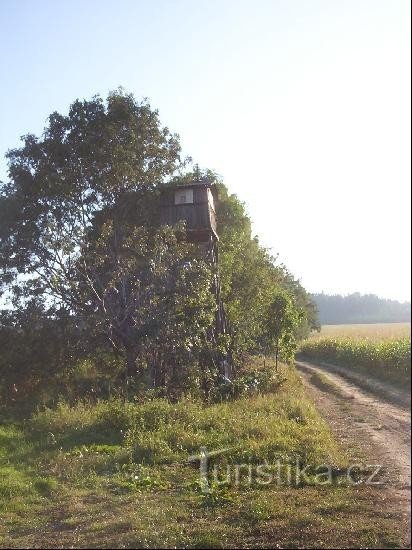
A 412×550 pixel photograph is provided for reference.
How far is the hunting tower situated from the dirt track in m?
4.99

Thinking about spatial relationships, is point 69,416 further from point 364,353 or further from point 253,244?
point 253,244

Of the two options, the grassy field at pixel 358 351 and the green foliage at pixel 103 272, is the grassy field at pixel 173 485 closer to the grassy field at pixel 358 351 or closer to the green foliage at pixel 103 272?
the grassy field at pixel 358 351

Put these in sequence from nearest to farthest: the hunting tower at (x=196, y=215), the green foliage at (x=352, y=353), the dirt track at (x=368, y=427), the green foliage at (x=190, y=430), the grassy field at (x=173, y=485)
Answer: the grassy field at (x=173, y=485) → the dirt track at (x=368, y=427) → the green foliage at (x=190, y=430) → the green foliage at (x=352, y=353) → the hunting tower at (x=196, y=215)

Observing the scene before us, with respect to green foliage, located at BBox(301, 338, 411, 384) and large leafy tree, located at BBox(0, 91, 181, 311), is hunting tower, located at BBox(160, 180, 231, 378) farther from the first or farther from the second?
A: green foliage, located at BBox(301, 338, 411, 384)

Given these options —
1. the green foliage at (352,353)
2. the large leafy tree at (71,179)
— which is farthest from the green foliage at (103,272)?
the green foliage at (352,353)

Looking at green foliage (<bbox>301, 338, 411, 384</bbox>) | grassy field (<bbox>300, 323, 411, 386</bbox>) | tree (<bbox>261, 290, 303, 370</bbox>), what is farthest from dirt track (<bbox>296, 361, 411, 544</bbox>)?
tree (<bbox>261, 290, 303, 370</bbox>)

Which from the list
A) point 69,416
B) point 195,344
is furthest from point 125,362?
point 69,416

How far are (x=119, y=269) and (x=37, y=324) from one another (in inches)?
173

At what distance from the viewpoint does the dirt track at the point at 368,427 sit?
6593mm

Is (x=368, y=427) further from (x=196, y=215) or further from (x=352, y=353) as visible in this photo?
(x=352, y=353)

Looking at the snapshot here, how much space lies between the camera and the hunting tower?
2386 cm

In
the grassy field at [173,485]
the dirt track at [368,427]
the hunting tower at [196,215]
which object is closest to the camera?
the grassy field at [173,485]

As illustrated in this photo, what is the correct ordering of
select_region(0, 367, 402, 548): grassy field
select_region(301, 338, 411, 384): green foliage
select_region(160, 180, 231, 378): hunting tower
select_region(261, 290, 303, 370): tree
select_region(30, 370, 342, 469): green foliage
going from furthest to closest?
select_region(261, 290, 303, 370): tree, select_region(160, 180, 231, 378): hunting tower, select_region(301, 338, 411, 384): green foliage, select_region(30, 370, 342, 469): green foliage, select_region(0, 367, 402, 548): grassy field

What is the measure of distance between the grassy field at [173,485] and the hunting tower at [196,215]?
28.0 feet
